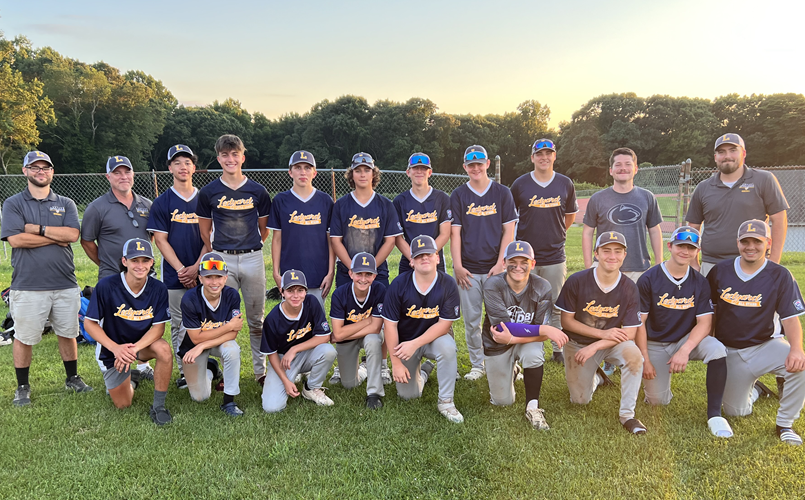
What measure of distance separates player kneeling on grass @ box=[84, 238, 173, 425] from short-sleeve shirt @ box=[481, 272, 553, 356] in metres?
3.16

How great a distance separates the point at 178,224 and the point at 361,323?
7.51 feet

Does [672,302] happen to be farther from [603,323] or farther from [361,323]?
[361,323]

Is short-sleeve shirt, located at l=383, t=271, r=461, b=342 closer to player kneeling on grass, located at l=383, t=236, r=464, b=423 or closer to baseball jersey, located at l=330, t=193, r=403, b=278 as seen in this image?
player kneeling on grass, located at l=383, t=236, r=464, b=423

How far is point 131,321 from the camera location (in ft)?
14.4

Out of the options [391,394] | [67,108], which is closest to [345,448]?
[391,394]

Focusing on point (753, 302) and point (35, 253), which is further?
point (35, 253)

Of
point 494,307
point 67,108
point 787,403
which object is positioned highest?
point 67,108

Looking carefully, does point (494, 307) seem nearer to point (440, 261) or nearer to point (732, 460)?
point (440, 261)

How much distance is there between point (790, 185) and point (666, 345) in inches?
837

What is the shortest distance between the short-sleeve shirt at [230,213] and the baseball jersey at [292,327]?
2.95 feet

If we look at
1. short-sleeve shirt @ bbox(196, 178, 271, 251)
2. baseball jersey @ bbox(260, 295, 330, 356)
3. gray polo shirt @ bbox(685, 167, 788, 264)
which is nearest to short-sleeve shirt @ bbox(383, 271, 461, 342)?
baseball jersey @ bbox(260, 295, 330, 356)

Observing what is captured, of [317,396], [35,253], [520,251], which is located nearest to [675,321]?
[520,251]

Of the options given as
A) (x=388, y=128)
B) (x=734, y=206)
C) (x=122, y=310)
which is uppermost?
(x=388, y=128)

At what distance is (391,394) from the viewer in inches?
186
